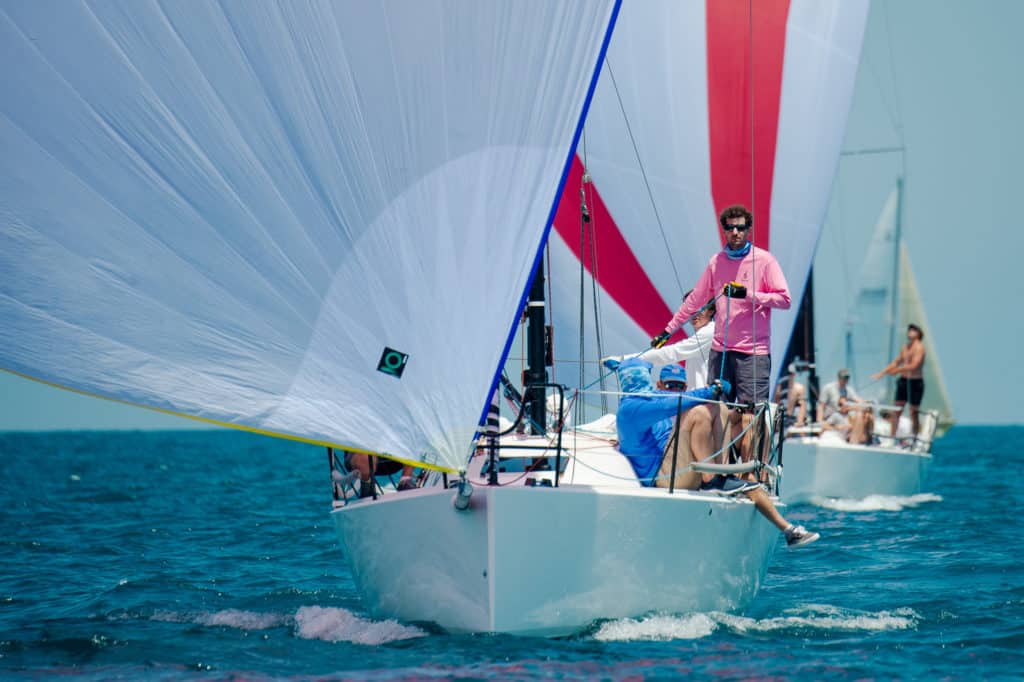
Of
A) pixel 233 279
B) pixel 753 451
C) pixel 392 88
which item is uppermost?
pixel 392 88

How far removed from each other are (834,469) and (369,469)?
10070 millimetres

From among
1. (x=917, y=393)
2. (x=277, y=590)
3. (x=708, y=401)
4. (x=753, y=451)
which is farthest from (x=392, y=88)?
(x=917, y=393)

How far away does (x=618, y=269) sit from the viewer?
34.3ft

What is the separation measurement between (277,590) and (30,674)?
9.12 feet

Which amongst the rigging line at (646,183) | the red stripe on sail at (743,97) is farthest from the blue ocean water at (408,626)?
the red stripe on sail at (743,97)

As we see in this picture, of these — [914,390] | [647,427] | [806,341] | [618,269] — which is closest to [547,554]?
[647,427]

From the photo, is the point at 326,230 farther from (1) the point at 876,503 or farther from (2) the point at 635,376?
(1) the point at 876,503

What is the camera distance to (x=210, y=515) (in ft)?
51.0

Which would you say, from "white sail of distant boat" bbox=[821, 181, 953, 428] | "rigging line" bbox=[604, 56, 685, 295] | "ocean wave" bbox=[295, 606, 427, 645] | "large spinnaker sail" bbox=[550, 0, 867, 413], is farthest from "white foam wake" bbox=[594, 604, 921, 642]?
"white sail of distant boat" bbox=[821, 181, 953, 428]

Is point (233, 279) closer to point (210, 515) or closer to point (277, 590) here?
point (277, 590)

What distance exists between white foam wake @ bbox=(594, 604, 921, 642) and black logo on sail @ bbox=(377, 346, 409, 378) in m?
1.76

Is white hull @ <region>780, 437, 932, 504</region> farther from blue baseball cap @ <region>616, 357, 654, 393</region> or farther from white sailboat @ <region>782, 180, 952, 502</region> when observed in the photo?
blue baseball cap @ <region>616, 357, 654, 393</region>

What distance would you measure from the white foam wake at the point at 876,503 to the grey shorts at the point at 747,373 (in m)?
8.40

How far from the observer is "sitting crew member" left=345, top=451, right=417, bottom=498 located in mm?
7453
